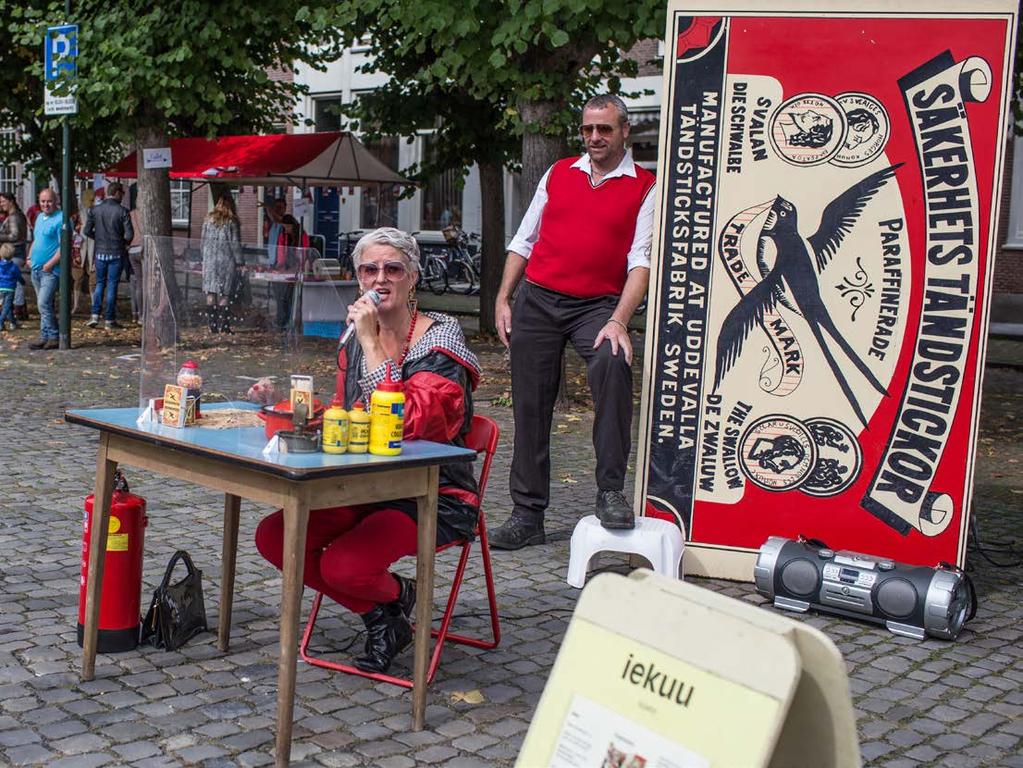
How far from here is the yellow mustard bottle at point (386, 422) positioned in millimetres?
3768

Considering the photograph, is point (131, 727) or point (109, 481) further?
point (109, 481)

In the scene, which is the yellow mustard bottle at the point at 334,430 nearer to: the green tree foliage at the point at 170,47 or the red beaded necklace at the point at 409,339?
the red beaded necklace at the point at 409,339

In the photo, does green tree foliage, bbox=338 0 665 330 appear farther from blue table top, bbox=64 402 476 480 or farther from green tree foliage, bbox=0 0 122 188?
blue table top, bbox=64 402 476 480


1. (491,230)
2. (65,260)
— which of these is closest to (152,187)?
(65,260)

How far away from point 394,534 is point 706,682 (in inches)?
82.8

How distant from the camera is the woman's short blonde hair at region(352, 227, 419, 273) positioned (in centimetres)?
432

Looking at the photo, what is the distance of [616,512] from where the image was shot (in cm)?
566

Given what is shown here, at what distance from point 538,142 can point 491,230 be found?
498 cm

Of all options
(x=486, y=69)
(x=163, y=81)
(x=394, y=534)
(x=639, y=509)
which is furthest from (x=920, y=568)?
(x=163, y=81)

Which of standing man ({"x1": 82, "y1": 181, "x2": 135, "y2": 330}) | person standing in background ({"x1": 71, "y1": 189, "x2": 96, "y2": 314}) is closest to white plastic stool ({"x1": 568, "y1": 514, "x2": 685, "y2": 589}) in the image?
standing man ({"x1": 82, "y1": 181, "x2": 135, "y2": 330})

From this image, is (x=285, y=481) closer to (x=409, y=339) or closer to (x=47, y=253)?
(x=409, y=339)

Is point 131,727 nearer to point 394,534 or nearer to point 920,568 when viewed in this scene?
point 394,534

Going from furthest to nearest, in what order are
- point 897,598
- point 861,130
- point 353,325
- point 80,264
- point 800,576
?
point 80,264 < point 861,130 < point 800,576 < point 897,598 < point 353,325

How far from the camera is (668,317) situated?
5.92 metres
